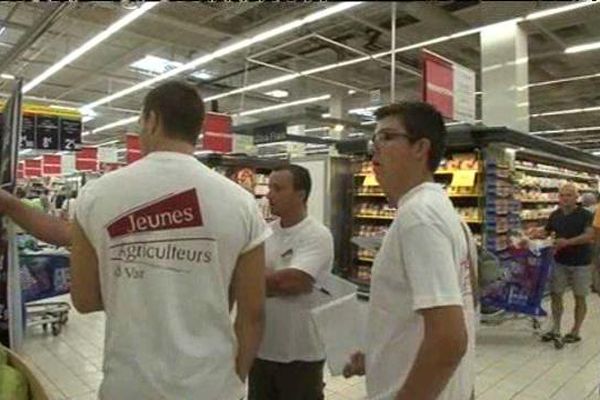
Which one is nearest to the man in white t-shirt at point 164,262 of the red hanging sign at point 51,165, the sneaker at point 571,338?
the sneaker at point 571,338

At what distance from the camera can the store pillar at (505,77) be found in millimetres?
8406

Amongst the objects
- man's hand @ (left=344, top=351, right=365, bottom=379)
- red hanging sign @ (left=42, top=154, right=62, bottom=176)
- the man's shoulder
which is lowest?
man's hand @ (left=344, top=351, right=365, bottom=379)

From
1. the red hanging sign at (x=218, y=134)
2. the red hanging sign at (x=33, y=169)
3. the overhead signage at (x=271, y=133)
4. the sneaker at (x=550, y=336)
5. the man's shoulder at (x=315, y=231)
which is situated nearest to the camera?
the man's shoulder at (x=315, y=231)

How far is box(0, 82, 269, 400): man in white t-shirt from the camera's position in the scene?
4.48 feet

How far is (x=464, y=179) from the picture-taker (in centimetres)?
732

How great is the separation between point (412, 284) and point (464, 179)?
20.8ft

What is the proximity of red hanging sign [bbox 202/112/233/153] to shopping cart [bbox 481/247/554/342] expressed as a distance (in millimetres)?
6631

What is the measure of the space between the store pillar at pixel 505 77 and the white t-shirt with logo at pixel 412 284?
7514 millimetres

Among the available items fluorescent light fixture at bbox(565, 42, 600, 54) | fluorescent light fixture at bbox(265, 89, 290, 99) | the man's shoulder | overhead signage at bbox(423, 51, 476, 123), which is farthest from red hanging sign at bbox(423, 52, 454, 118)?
fluorescent light fixture at bbox(265, 89, 290, 99)

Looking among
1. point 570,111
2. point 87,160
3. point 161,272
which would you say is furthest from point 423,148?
point 87,160

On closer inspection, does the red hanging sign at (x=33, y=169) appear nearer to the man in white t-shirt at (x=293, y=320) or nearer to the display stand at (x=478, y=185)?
the display stand at (x=478, y=185)

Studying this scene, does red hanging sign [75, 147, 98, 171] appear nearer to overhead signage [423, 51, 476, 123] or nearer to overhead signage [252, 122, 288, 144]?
overhead signage [252, 122, 288, 144]

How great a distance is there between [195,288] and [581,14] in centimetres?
969

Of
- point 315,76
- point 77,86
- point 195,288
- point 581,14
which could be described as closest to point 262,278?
point 195,288
